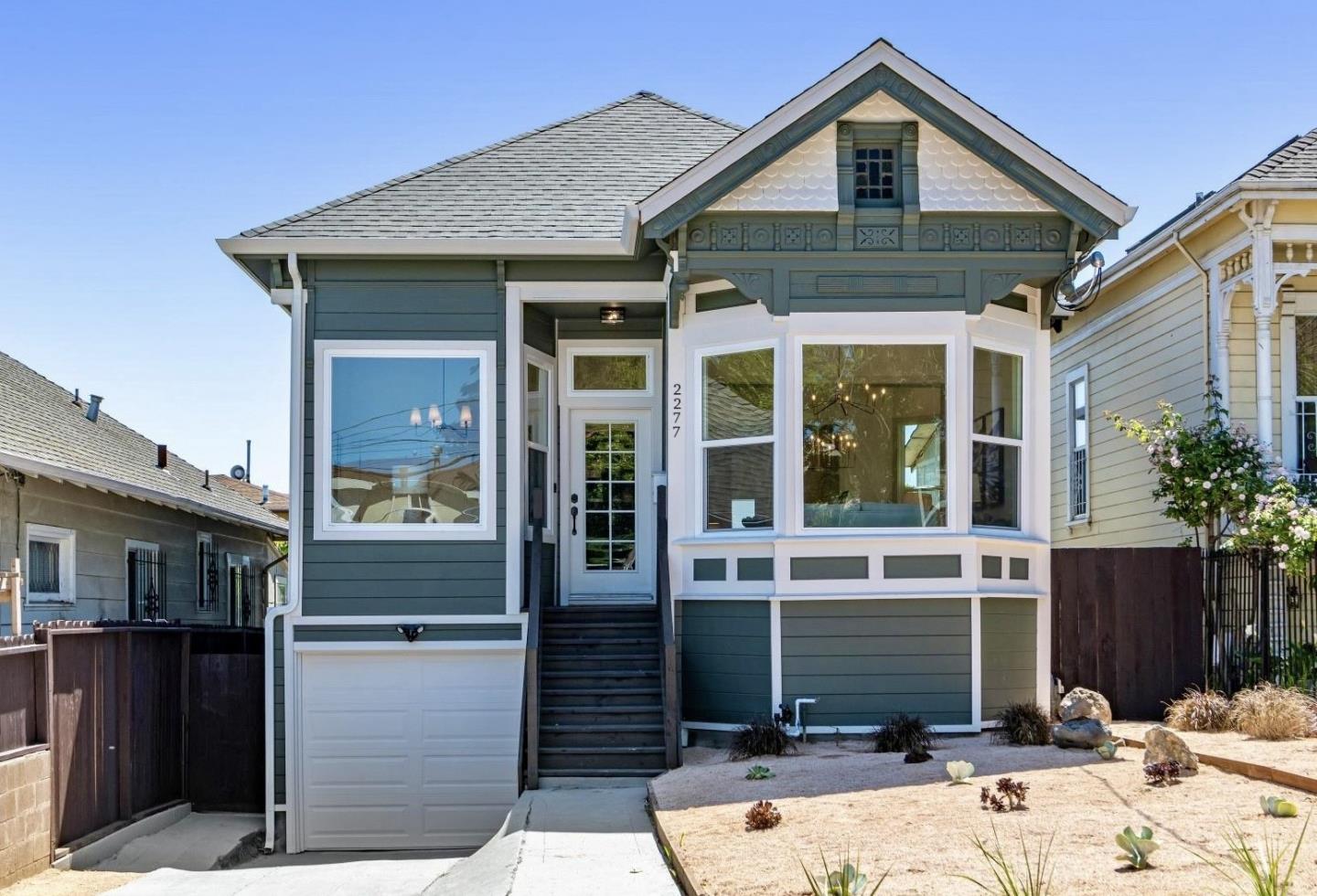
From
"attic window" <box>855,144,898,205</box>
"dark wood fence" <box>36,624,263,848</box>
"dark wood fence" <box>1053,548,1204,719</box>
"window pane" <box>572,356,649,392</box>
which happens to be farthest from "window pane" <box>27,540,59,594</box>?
"dark wood fence" <box>1053,548,1204,719</box>

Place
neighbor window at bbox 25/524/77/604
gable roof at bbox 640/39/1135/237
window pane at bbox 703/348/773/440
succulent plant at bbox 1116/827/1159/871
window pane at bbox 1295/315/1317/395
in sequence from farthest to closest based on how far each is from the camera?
1. window pane at bbox 1295/315/1317/395
2. neighbor window at bbox 25/524/77/604
3. window pane at bbox 703/348/773/440
4. gable roof at bbox 640/39/1135/237
5. succulent plant at bbox 1116/827/1159/871

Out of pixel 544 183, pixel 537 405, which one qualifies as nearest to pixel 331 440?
pixel 537 405

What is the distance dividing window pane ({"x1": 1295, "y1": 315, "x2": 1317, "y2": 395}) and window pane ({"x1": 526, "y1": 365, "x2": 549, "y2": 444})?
809cm

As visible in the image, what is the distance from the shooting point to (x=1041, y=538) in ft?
40.5

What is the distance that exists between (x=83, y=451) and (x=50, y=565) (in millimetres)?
1672

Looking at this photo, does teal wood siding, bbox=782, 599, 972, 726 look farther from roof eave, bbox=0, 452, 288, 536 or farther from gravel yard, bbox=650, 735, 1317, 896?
roof eave, bbox=0, 452, 288, 536

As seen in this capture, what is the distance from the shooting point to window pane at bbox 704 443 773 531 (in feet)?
39.1

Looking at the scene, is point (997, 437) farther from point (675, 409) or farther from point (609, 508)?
point (609, 508)

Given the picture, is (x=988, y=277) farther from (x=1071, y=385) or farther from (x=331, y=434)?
(x=1071, y=385)

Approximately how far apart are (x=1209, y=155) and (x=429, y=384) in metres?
13.1

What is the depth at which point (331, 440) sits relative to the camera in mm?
12602

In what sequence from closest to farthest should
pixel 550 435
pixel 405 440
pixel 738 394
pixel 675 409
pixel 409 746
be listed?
pixel 738 394
pixel 675 409
pixel 409 746
pixel 405 440
pixel 550 435

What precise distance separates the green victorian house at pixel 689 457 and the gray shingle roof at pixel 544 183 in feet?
0.21

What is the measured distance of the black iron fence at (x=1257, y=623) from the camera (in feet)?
41.4
